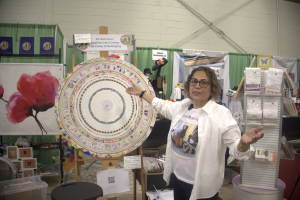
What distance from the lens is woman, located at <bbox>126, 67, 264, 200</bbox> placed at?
3.68 feet

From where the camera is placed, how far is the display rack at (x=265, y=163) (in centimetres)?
194

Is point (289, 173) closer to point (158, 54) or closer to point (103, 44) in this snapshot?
point (103, 44)

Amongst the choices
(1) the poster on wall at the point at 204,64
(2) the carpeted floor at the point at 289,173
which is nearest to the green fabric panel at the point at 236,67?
(1) the poster on wall at the point at 204,64

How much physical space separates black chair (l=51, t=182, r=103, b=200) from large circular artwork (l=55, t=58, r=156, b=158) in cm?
27

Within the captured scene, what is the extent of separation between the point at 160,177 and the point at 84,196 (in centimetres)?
96

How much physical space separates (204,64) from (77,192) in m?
4.35

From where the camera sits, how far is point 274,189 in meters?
1.90

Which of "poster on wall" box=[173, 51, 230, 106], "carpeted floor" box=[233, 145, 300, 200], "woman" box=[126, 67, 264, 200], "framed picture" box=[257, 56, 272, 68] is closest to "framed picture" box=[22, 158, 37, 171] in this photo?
"woman" box=[126, 67, 264, 200]

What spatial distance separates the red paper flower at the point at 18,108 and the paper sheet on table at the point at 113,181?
1.52 metres

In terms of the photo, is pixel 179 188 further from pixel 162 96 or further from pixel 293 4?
pixel 293 4

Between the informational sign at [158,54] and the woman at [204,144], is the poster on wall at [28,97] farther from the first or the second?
the informational sign at [158,54]

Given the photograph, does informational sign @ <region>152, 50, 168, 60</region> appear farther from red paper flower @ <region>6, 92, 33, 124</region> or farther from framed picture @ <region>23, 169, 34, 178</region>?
framed picture @ <region>23, 169, 34, 178</region>

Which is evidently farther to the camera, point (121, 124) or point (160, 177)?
point (160, 177)

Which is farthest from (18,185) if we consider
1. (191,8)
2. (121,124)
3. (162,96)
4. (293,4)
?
(293,4)
